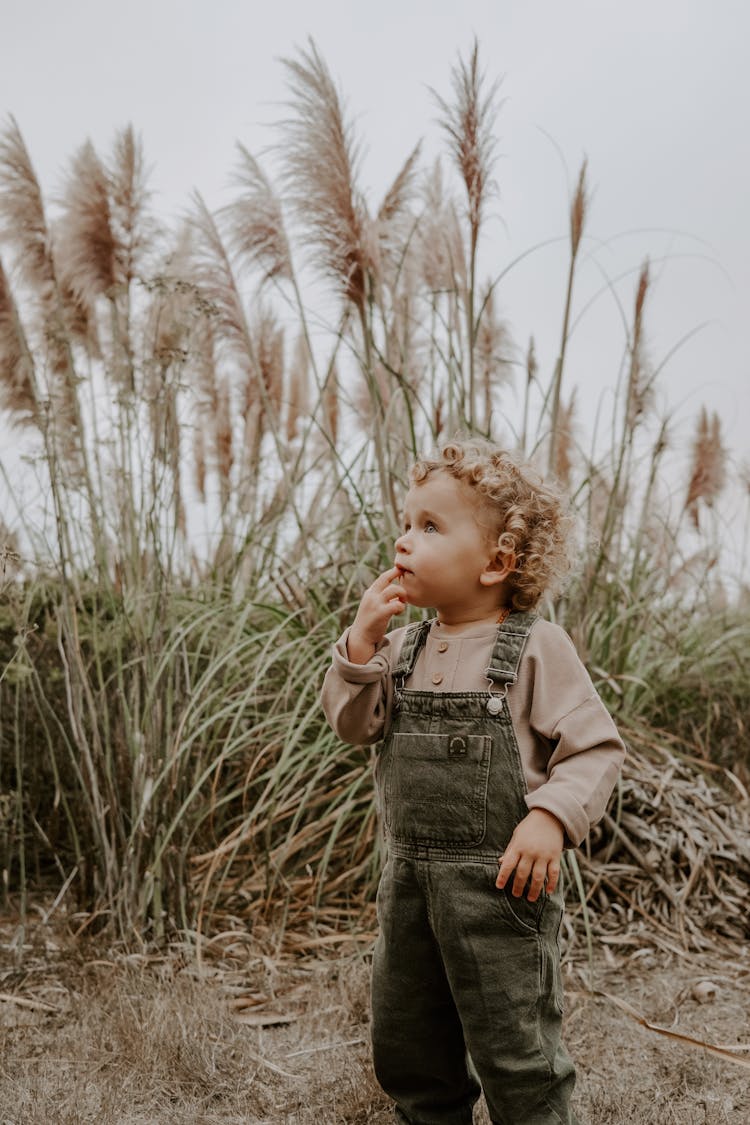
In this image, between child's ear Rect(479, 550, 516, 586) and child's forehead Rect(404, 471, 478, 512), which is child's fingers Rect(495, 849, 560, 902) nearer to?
child's ear Rect(479, 550, 516, 586)

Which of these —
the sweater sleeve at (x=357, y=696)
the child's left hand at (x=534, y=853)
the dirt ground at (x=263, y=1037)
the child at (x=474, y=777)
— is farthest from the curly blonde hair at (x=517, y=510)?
the dirt ground at (x=263, y=1037)

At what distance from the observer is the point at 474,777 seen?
1.62 m

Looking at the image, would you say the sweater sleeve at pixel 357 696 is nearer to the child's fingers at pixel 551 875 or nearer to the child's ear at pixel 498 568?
Result: the child's ear at pixel 498 568

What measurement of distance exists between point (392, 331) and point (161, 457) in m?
0.98

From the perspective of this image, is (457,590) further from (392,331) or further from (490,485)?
(392,331)

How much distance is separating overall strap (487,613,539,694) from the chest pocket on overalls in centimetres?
10

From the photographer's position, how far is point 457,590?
1.72 metres

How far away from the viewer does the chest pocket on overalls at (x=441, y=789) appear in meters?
1.61

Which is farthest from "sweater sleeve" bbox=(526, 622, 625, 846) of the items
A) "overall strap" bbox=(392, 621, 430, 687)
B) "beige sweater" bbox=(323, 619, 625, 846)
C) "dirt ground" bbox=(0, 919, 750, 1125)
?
"dirt ground" bbox=(0, 919, 750, 1125)

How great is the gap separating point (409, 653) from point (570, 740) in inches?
12.8

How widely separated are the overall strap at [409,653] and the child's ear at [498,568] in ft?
0.50

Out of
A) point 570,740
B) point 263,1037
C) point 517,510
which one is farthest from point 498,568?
point 263,1037

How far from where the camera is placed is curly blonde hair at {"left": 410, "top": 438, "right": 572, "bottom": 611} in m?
1.73

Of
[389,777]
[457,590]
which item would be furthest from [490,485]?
[389,777]
